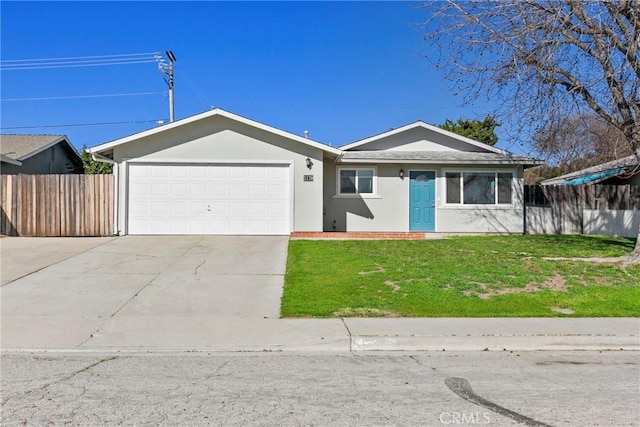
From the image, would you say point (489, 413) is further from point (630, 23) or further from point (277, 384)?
point (630, 23)

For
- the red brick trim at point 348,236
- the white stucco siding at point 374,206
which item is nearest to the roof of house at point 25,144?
the red brick trim at point 348,236

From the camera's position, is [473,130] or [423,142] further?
[473,130]

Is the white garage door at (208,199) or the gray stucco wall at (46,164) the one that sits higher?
the gray stucco wall at (46,164)

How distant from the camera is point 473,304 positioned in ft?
24.2

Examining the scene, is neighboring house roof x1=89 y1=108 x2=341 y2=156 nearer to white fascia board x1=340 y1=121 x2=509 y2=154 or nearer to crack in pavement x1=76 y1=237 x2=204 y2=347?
white fascia board x1=340 y1=121 x2=509 y2=154

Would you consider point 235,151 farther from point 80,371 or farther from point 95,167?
point 95,167

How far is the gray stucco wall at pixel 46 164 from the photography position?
19703mm

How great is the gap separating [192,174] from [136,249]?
3.54 m

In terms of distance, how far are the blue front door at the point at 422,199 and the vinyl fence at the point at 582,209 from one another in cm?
398

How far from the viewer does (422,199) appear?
665 inches

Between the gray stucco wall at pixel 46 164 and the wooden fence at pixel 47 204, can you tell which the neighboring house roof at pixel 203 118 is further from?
the gray stucco wall at pixel 46 164
